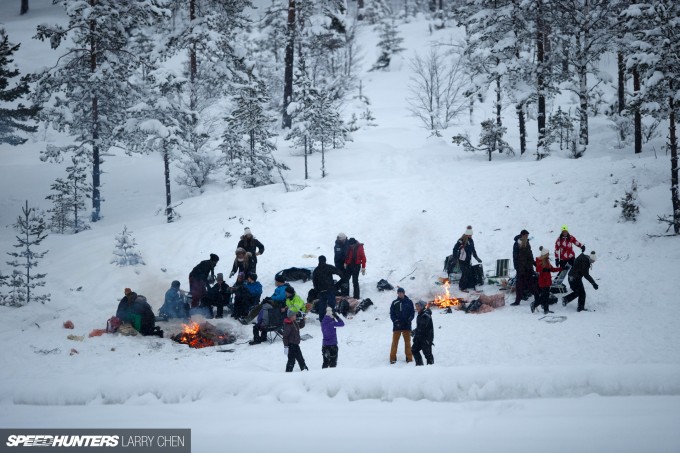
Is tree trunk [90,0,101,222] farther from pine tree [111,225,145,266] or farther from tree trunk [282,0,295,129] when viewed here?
tree trunk [282,0,295,129]

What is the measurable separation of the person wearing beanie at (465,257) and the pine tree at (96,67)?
16.5 metres

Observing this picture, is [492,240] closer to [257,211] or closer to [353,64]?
[257,211]

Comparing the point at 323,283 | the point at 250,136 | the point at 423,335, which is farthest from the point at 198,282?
the point at 250,136

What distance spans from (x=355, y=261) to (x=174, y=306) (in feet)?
18.5

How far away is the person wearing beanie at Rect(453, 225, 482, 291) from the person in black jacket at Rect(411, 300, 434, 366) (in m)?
5.06

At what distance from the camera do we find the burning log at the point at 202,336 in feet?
40.4

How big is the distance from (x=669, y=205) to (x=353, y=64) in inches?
1764

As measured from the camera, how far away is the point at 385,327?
13.0m

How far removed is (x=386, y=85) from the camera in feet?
178

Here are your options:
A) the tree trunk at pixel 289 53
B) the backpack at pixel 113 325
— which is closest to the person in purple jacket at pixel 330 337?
the backpack at pixel 113 325

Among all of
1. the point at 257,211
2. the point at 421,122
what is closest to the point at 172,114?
the point at 257,211

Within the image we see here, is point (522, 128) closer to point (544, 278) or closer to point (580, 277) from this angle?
point (580, 277)

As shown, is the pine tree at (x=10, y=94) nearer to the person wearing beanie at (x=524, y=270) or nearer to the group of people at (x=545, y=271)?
the person wearing beanie at (x=524, y=270)

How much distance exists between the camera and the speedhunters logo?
587 centimetres
